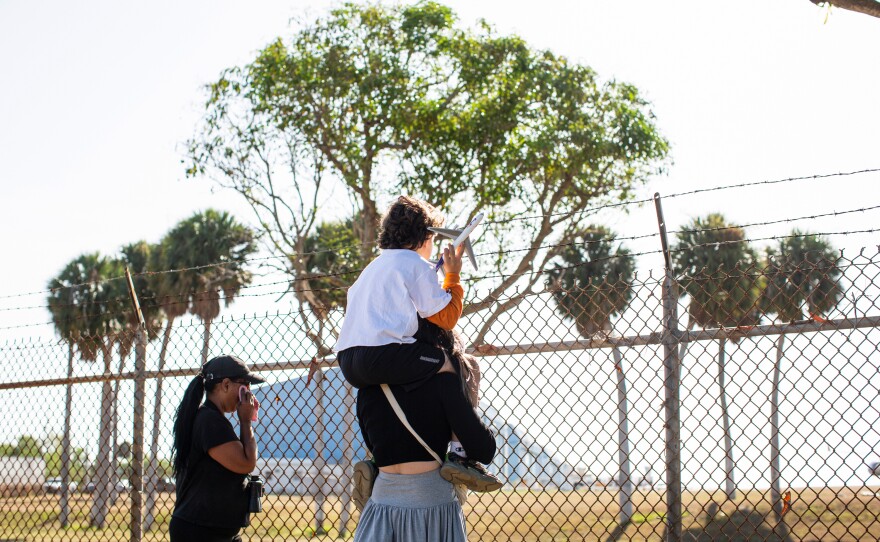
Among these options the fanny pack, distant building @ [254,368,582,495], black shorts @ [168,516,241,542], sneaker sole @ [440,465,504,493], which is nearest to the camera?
sneaker sole @ [440,465,504,493]

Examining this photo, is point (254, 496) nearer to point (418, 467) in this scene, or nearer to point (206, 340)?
point (418, 467)

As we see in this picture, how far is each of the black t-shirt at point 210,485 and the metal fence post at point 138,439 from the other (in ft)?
4.53

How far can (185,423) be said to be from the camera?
13.6 ft

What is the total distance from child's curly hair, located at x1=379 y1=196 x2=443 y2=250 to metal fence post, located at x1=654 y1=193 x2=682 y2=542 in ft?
4.10

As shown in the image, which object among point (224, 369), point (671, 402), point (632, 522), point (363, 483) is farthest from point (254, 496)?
point (632, 522)

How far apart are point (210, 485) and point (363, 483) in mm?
1038

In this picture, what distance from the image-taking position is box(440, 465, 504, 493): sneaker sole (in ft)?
10.0

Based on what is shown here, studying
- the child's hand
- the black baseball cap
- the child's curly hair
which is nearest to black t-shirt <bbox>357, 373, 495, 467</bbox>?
the child's hand

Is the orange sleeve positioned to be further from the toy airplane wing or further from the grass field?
the grass field

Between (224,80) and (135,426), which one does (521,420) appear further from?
(224,80)

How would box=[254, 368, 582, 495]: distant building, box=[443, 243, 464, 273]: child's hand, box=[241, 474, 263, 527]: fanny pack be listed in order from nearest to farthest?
box=[443, 243, 464, 273]: child's hand, box=[241, 474, 263, 527]: fanny pack, box=[254, 368, 582, 495]: distant building

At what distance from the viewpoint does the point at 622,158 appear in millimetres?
20594

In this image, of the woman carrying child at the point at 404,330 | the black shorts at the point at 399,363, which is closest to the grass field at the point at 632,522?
the woman carrying child at the point at 404,330

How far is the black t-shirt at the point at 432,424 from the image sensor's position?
10.1 ft
